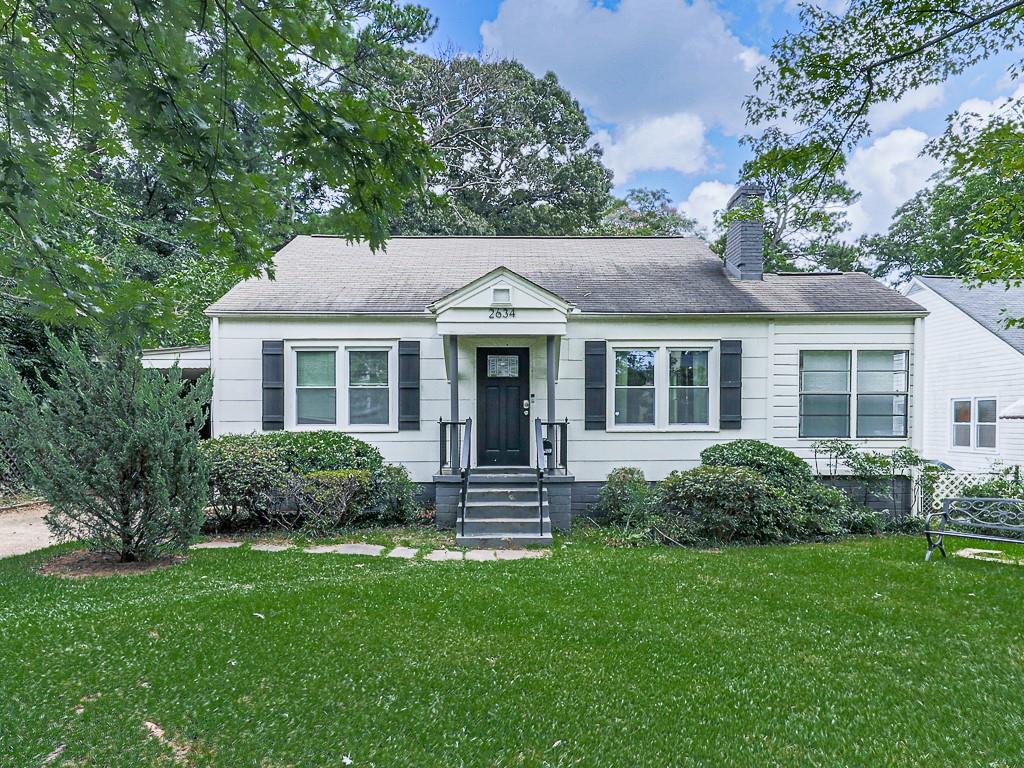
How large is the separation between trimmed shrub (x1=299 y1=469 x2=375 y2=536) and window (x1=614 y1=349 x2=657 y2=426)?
4462 mm

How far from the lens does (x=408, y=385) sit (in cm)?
923

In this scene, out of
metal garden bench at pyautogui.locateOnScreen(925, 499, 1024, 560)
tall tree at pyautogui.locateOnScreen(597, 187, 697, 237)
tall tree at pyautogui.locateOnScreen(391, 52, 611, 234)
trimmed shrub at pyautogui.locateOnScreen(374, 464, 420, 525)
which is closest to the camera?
metal garden bench at pyautogui.locateOnScreen(925, 499, 1024, 560)

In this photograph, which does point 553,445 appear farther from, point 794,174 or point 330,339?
point 794,174

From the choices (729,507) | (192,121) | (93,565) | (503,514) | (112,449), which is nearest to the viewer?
(192,121)

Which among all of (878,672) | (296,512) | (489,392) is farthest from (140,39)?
(489,392)

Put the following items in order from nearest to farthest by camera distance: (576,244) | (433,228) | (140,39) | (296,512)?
1. (140,39)
2. (296,512)
3. (576,244)
4. (433,228)

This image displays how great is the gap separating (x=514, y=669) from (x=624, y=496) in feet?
17.6

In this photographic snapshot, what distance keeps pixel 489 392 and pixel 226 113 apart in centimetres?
683

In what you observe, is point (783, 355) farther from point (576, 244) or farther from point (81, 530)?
point (81, 530)

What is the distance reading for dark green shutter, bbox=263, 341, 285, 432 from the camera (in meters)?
9.05

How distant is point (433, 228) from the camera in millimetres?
21250

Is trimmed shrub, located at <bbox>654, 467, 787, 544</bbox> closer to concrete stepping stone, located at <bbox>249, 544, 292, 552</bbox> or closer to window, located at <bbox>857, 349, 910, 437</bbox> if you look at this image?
window, located at <bbox>857, 349, 910, 437</bbox>

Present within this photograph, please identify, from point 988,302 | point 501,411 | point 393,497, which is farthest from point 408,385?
point 988,302

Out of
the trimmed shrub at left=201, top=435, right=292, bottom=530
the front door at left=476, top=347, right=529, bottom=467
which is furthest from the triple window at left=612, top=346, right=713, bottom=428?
the trimmed shrub at left=201, top=435, right=292, bottom=530
